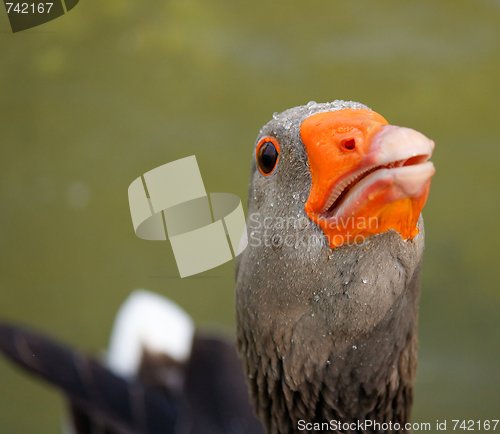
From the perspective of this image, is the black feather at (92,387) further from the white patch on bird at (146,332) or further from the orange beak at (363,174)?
the orange beak at (363,174)

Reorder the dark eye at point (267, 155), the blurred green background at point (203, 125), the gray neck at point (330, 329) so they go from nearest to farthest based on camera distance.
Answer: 1. the gray neck at point (330, 329)
2. the dark eye at point (267, 155)
3. the blurred green background at point (203, 125)

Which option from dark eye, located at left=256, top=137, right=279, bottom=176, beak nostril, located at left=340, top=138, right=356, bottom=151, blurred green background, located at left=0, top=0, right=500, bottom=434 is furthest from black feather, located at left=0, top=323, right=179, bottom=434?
beak nostril, located at left=340, top=138, right=356, bottom=151

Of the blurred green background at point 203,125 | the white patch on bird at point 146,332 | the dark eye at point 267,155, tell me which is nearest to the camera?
the dark eye at point 267,155

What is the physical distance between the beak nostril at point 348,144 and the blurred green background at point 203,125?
3314 mm

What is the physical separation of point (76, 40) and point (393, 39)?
9.67 ft

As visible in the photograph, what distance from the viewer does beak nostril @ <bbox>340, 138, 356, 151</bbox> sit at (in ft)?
5.93

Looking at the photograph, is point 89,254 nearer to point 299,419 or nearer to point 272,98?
point 272,98

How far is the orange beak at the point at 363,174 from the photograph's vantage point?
1.72 m

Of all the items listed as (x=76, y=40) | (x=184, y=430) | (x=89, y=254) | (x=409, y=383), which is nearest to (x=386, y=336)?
(x=409, y=383)

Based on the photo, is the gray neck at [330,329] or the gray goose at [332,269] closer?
the gray goose at [332,269]

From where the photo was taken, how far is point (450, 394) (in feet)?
15.9

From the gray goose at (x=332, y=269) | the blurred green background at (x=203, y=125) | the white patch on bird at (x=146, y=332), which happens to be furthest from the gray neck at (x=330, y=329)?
the blurred green background at (x=203, y=125)

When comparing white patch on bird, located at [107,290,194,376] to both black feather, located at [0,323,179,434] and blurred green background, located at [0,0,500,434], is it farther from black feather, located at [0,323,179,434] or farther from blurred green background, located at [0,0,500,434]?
black feather, located at [0,323,179,434]

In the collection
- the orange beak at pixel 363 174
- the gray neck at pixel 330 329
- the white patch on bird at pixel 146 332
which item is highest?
the orange beak at pixel 363 174
